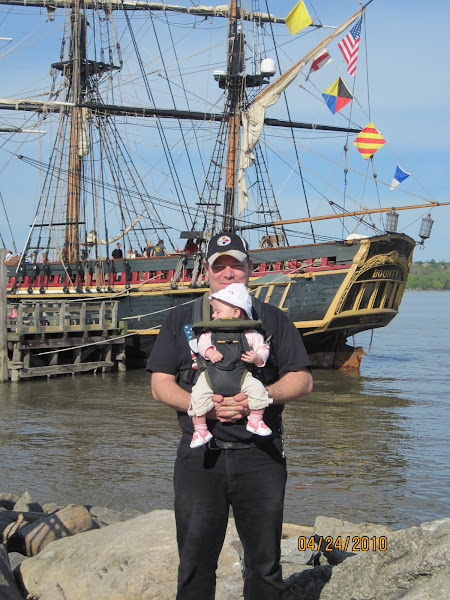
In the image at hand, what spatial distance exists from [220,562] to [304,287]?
785 inches

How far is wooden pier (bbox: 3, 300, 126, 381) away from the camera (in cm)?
2166

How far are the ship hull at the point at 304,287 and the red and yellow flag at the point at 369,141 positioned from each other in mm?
2813

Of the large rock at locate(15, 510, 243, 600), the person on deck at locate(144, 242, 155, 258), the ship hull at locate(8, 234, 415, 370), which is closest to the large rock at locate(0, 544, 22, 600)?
the large rock at locate(15, 510, 243, 600)

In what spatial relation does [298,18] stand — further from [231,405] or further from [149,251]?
[231,405]

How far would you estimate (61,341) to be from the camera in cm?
2270

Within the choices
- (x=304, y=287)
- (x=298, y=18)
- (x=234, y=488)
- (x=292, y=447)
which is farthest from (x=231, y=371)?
(x=298, y=18)

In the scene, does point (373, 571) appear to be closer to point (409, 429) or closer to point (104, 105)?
point (409, 429)

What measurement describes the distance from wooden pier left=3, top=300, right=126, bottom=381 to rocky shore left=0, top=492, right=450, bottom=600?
15738 millimetres

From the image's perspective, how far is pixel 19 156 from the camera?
98.7ft

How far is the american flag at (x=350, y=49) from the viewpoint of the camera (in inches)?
901

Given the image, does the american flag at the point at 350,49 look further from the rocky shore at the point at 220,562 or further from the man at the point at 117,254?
the rocky shore at the point at 220,562

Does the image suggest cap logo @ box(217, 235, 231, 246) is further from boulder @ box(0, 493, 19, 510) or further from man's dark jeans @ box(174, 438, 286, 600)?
boulder @ box(0, 493, 19, 510)

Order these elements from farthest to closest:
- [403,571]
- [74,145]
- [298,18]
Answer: [74,145], [298,18], [403,571]

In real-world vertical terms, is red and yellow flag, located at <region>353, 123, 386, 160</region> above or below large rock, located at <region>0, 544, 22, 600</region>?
above
